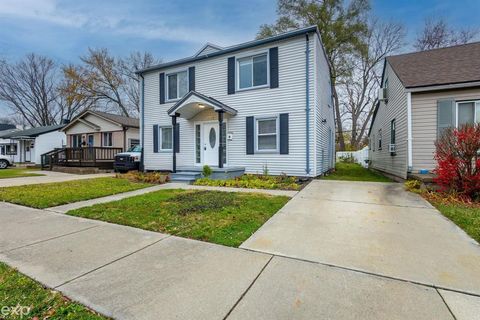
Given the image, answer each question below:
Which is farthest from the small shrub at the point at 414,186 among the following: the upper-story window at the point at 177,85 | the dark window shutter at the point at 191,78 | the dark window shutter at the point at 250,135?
the upper-story window at the point at 177,85

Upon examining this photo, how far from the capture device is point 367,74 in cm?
2462

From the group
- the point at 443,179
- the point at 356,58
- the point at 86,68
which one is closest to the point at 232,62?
the point at 443,179

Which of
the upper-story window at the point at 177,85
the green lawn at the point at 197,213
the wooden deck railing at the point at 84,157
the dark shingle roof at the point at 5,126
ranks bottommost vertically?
the green lawn at the point at 197,213

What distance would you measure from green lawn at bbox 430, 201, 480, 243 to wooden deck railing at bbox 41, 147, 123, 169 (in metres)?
16.3

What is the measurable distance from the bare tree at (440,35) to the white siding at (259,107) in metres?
17.6

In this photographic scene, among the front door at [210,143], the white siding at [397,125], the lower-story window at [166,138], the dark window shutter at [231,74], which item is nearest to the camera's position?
the white siding at [397,125]

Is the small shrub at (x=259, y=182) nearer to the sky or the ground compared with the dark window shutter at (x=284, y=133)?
nearer to the ground

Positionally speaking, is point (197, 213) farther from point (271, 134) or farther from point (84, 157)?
point (84, 157)

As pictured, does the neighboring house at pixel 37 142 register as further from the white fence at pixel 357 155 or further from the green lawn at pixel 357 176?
the white fence at pixel 357 155

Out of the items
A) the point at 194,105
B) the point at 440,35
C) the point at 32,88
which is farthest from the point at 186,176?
the point at 32,88

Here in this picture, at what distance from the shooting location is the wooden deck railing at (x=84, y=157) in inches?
587

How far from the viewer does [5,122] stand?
153 feet

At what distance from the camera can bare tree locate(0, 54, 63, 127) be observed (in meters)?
32.3

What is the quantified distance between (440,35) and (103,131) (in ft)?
93.8
